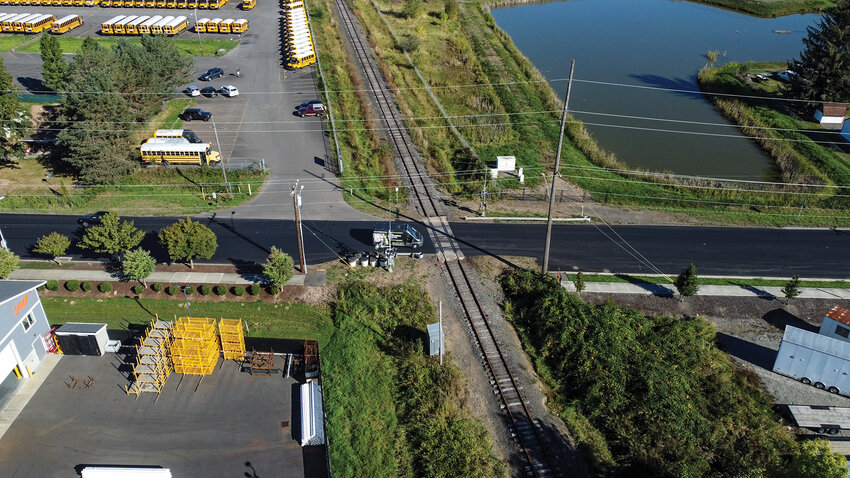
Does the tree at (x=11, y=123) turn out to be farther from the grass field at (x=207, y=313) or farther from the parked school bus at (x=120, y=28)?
the parked school bus at (x=120, y=28)

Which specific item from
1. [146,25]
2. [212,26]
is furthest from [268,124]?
[146,25]

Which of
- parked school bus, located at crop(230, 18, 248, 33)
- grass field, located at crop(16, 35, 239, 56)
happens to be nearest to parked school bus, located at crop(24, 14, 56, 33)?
grass field, located at crop(16, 35, 239, 56)

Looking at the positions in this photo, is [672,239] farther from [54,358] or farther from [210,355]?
[54,358]

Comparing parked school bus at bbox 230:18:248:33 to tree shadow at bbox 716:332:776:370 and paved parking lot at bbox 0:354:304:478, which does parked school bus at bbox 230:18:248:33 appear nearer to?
paved parking lot at bbox 0:354:304:478

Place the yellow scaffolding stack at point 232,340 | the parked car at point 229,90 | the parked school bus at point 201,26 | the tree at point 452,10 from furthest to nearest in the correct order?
the tree at point 452,10 → the parked school bus at point 201,26 → the parked car at point 229,90 → the yellow scaffolding stack at point 232,340

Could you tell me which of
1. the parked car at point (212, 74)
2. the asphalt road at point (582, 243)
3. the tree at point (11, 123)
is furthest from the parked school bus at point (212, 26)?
the asphalt road at point (582, 243)

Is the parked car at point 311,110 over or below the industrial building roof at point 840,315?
over
